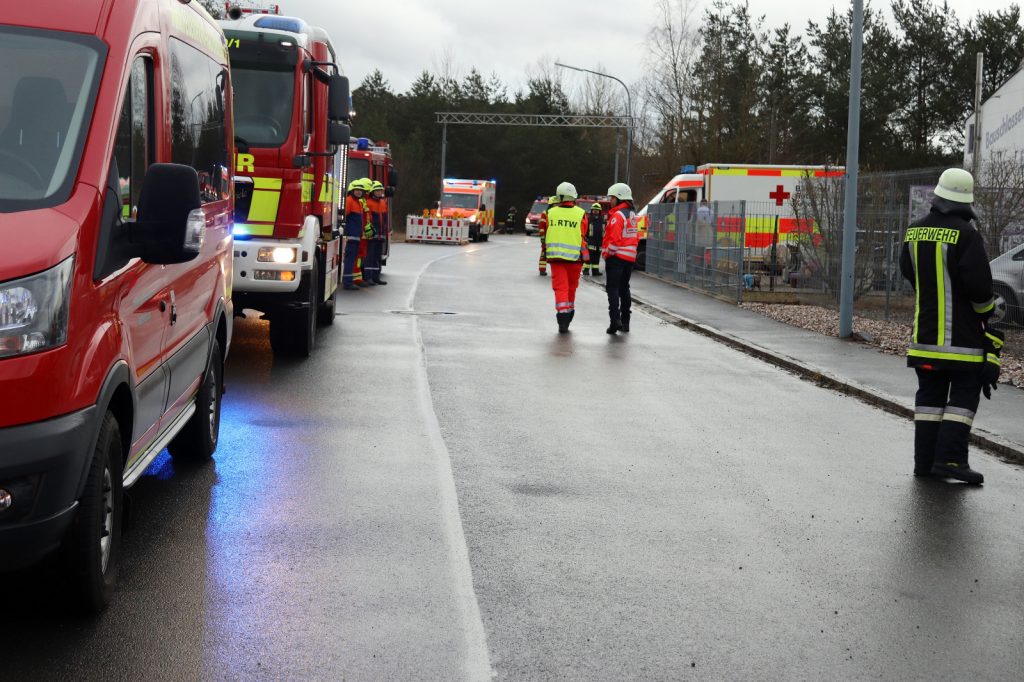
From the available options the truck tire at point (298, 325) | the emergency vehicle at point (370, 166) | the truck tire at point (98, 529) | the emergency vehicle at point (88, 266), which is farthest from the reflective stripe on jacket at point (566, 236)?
the emergency vehicle at point (370, 166)

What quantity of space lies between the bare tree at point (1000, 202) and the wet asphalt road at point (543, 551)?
18.6 ft

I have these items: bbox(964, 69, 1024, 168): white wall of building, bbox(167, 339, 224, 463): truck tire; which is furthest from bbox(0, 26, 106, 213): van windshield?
bbox(964, 69, 1024, 168): white wall of building

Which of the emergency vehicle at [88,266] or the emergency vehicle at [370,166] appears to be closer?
the emergency vehicle at [88,266]

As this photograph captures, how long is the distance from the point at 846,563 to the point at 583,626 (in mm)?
1651

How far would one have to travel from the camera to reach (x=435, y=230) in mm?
51688

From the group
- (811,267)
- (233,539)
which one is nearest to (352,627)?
(233,539)

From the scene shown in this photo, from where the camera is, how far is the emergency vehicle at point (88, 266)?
13.7ft

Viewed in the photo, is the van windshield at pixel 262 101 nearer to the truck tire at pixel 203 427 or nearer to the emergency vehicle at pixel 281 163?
the emergency vehicle at pixel 281 163

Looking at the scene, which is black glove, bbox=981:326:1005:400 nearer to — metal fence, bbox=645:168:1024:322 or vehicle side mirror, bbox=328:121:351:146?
metal fence, bbox=645:168:1024:322

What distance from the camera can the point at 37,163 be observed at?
15.4 feet

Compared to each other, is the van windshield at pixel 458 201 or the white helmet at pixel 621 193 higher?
Answer: the van windshield at pixel 458 201

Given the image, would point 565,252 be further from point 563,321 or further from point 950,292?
point 950,292

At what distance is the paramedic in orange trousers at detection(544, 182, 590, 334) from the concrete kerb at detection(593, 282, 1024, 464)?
6.66ft

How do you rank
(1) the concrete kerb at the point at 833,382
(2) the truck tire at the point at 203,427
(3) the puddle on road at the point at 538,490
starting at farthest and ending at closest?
(1) the concrete kerb at the point at 833,382, (2) the truck tire at the point at 203,427, (3) the puddle on road at the point at 538,490
